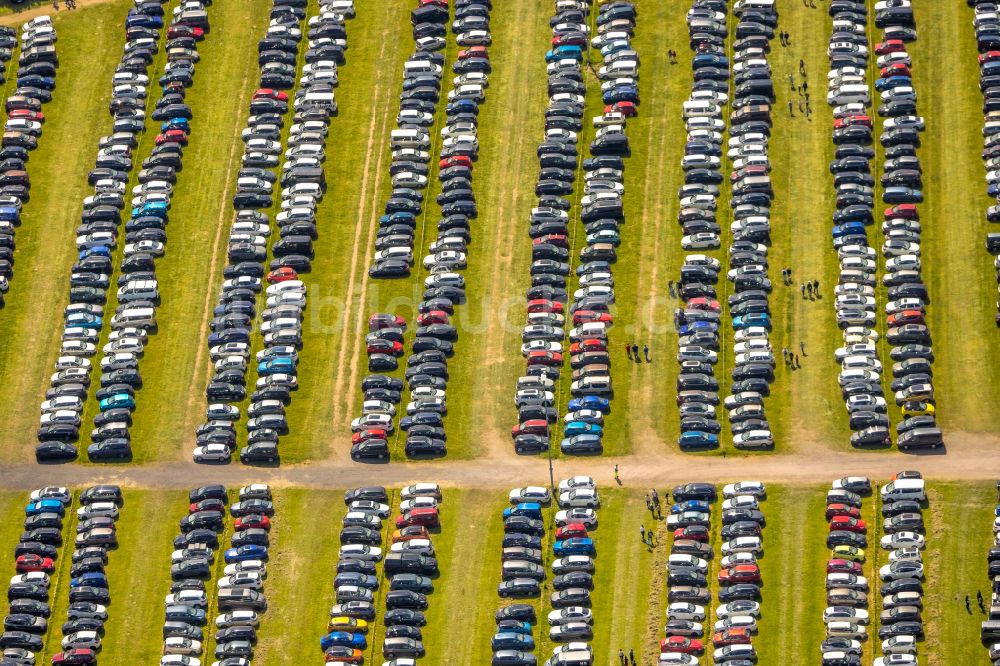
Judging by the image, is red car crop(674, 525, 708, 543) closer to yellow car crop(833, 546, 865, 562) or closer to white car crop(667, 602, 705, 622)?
white car crop(667, 602, 705, 622)

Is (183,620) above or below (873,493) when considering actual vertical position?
below

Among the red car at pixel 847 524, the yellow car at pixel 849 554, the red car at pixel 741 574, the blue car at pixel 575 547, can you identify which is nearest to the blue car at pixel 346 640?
the blue car at pixel 575 547

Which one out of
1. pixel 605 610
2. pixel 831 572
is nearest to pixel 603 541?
pixel 605 610

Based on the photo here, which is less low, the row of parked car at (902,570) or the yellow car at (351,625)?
the row of parked car at (902,570)

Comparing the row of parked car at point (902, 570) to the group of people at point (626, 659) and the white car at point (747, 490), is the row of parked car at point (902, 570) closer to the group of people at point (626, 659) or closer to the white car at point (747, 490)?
the white car at point (747, 490)

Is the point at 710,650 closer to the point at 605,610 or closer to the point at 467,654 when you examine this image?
the point at 605,610

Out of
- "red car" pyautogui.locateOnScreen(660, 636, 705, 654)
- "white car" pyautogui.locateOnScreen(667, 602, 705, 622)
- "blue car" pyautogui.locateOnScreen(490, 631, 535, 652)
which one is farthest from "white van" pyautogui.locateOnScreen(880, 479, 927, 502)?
"blue car" pyautogui.locateOnScreen(490, 631, 535, 652)
